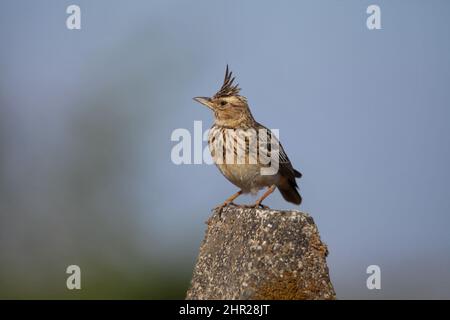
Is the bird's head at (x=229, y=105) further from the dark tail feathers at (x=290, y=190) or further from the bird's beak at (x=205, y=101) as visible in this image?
the dark tail feathers at (x=290, y=190)

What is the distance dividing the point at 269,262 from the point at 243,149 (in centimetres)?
290

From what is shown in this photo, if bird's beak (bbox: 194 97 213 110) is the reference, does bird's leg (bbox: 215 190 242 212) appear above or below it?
below

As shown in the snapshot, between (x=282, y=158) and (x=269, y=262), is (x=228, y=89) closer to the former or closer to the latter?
(x=282, y=158)

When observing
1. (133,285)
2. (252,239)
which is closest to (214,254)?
(252,239)

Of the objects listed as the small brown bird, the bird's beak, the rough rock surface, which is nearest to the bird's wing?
the small brown bird

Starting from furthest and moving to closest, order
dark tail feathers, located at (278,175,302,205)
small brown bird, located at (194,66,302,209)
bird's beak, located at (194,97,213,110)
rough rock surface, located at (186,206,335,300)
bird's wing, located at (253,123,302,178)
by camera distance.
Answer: bird's beak, located at (194,97,213,110)
dark tail feathers, located at (278,175,302,205)
bird's wing, located at (253,123,302,178)
small brown bird, located at (194,66,302,209)
rough rock surface, located at (186,206,335,300)

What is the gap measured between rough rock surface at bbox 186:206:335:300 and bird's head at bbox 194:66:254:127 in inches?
122

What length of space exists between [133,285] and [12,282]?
2500 mm

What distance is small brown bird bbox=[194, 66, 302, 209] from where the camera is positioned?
26.7 ft

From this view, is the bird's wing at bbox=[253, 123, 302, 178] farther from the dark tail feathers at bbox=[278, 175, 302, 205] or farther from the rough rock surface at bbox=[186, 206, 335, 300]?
the rough rock surface at bbox=[186, 206, 335, 300]

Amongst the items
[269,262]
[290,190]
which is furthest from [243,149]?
[269,262]
